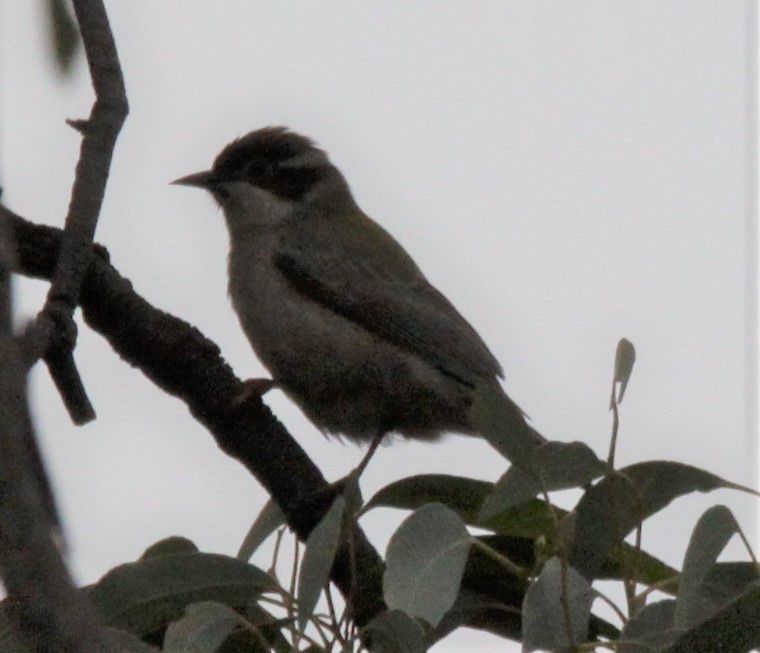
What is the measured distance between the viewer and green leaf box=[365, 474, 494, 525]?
2764 mm

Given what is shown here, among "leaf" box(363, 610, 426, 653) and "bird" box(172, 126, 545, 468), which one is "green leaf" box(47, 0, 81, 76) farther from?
"bird" box(172, 126, 545, 468)

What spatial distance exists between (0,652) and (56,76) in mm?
1162

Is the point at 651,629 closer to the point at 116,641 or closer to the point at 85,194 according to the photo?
the point at 116,641

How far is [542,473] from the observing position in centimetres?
220

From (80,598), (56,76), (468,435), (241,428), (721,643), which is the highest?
(56,76)

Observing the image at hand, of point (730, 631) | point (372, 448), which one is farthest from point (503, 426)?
point (372, 448)

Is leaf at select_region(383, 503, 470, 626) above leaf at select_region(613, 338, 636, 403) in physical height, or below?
below

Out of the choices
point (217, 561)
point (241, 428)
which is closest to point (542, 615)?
point (217, 561)

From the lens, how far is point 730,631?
1.90 metres

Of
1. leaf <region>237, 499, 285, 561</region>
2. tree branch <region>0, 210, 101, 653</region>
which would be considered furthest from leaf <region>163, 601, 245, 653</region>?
tree branch <region>0, 210, 101, 653</region>

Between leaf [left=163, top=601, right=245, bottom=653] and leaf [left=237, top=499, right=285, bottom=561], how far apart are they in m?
0.90

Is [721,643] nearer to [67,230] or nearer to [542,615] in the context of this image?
[542,615]

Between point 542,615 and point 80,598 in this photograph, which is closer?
point 80,598

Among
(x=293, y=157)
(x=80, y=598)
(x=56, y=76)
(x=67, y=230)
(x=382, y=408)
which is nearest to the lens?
(x=80, y=598)
